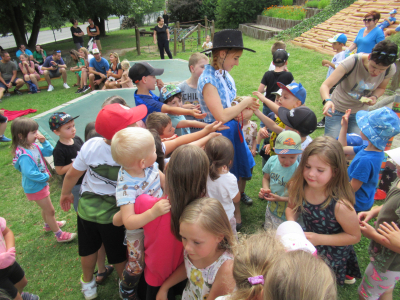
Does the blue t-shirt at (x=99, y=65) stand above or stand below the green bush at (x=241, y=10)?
below

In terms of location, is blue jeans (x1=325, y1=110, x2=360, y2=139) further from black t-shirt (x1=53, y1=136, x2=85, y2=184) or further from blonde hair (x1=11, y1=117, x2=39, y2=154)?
blonde hair (x1=11, y1=117, x2=39, y2=154)

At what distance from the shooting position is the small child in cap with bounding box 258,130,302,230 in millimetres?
2277

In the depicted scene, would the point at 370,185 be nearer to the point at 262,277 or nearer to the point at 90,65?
the point at 262,277

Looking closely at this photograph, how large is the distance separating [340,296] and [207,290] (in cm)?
150

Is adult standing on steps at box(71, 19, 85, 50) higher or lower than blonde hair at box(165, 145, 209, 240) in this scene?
higher

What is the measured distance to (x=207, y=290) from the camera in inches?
64.6

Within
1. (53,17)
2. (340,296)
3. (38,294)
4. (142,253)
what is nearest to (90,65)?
(53,17)

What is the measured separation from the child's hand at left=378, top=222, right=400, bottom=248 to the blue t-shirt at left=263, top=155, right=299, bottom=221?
2.74 ft

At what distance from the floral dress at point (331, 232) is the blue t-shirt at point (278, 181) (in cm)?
34

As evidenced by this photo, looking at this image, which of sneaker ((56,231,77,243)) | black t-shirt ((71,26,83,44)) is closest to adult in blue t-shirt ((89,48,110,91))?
black t-shirt ((71,26,83,44))

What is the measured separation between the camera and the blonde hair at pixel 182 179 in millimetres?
1666

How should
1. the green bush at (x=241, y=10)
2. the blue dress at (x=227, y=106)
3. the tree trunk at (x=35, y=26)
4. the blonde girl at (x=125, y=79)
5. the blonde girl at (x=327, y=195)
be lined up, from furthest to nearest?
the green bush at (x=241, y=10) → the tree trunk at (x=35, y=26) → the blonde girl at (x=125, y=79) → the blue dress at (x=227, y=106) → the blonde girl at (x=327, y=195)

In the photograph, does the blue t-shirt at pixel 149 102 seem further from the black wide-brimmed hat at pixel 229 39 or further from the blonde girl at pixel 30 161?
the blonde girl at pixel 30 161

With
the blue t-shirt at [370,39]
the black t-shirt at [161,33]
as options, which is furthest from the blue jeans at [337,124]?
the black t-shirt at [161,33]
